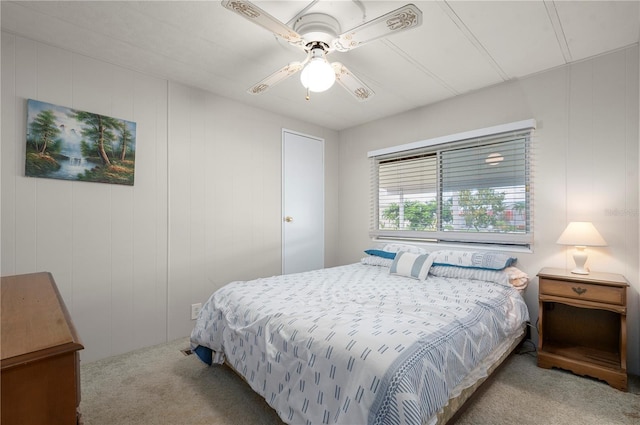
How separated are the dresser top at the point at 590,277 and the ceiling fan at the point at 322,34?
78.0 inches

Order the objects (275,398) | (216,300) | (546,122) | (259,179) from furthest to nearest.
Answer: (259,179)
(546,122)
(216,300)
(275,398)

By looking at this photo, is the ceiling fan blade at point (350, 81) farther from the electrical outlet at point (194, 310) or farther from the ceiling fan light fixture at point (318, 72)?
the electrical outlet at point (194, 310)

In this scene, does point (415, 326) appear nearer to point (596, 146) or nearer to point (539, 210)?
point (539, 210)

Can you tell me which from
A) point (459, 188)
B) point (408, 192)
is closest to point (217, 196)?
point (408, 192)

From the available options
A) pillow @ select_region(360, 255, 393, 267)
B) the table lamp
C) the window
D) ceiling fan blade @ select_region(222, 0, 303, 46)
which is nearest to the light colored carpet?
the table lamp

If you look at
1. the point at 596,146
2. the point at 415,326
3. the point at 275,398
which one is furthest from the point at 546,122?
the point at 275,398

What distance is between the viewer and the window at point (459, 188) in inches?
110

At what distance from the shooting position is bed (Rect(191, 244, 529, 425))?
1.20 meters

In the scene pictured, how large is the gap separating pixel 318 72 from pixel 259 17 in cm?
46

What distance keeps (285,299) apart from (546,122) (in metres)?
2.64

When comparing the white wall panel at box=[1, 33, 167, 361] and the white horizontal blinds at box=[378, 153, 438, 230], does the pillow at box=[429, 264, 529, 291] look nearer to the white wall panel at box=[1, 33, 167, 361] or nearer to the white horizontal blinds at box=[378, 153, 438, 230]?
the white horizontal blinds at box=[378, 153, 438, 230]

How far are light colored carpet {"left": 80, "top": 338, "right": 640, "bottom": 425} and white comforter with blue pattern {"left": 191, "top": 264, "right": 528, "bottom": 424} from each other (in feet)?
0.70

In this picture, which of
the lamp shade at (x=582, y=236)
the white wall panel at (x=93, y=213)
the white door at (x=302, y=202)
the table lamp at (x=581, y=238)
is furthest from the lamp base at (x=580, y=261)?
the white wall panel at (x=93, y=213)

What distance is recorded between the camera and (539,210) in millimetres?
2648
